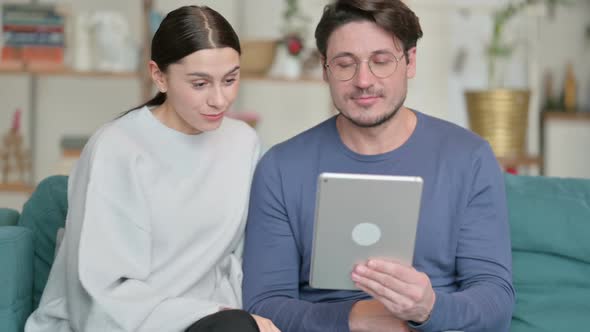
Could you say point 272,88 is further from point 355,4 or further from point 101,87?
point 355,4

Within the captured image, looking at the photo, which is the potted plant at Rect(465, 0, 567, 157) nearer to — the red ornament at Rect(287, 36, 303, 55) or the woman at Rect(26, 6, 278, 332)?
the red ornament at Rect(287, 36, 303, 55)

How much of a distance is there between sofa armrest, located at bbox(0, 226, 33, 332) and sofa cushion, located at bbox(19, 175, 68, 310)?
0.14 meters

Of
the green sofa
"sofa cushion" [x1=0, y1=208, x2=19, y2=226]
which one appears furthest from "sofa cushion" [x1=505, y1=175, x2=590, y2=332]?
"sofa cushion" [x1=0, y1=208, x2=19, y2=226]

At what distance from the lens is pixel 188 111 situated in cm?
173

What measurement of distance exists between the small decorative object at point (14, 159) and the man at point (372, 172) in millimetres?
2372

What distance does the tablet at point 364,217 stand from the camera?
1411mm

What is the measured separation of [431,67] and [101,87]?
1.84m

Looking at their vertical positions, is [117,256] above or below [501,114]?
below

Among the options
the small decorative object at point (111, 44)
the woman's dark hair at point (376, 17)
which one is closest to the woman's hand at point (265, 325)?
the woman's dark hair at point (376, 17)

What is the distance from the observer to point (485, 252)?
1.76 m

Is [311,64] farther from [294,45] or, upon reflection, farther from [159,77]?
[159,77]

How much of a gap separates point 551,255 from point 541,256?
0.9 inches

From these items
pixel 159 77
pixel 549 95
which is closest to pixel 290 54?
pixel 549 95

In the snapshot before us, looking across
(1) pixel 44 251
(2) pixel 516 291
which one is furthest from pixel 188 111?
(2) pixel 516 291
